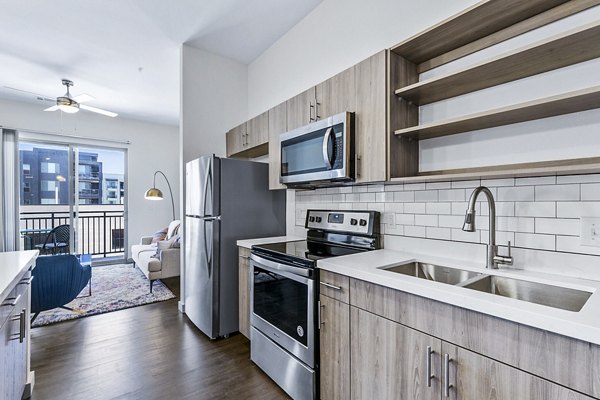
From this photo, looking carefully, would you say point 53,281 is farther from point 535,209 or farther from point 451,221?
point 535,209

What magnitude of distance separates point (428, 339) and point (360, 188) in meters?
1.28

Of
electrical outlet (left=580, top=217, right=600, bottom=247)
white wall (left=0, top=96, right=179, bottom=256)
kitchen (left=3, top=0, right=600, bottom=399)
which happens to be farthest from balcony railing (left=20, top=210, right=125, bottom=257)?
electrical outlet (left=580, top=217, right=600, bottom=247)

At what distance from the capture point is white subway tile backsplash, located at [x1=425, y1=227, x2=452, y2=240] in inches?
68.1

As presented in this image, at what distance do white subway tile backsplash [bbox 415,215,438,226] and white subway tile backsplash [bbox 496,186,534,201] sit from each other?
13.9 inches

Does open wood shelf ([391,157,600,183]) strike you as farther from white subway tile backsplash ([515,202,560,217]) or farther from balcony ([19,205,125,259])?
balcony ([19,205,125,259])

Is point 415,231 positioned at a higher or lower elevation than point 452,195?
lower

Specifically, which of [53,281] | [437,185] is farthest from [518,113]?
[53,281]

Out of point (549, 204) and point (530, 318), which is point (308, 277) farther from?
point (549, 204)

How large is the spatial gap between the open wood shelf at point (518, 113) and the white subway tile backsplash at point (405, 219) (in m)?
0.53

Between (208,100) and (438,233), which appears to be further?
(208,100)

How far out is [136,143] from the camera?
19.7 ft

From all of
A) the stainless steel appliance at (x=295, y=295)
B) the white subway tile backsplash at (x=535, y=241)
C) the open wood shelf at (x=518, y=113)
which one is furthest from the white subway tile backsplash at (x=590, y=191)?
the stainless steel appliance at (x=295, y=295)

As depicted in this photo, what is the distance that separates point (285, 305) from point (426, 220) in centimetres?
104

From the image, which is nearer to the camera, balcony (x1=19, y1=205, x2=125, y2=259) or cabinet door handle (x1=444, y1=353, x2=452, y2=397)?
cabinet door handle (x1=444, y1=353, x2=452, y2=397)
